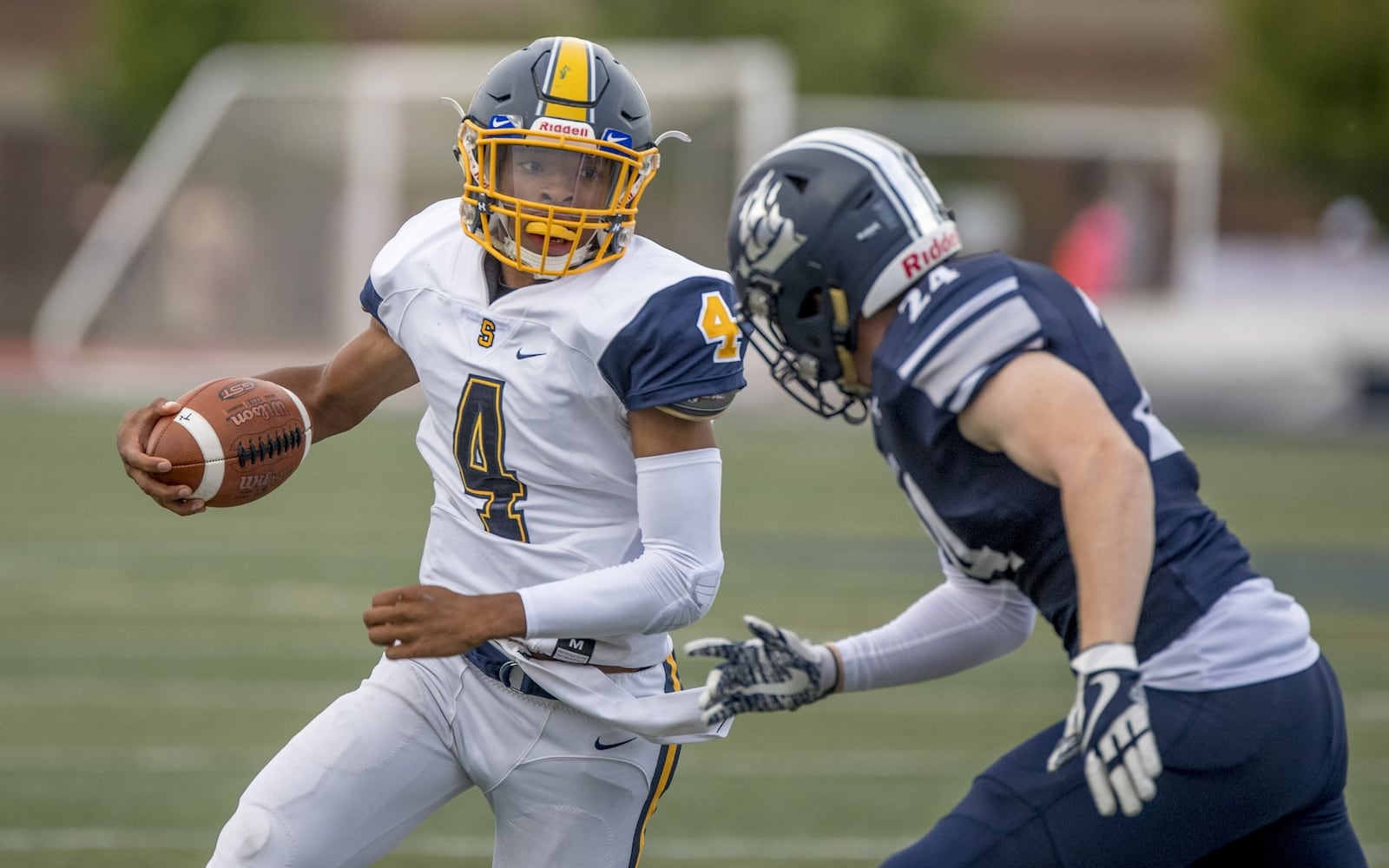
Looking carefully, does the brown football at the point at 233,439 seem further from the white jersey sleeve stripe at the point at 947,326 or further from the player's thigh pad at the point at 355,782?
the white jersey sleeve stripe at the point at 947,326

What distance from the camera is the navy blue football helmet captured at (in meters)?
2.51

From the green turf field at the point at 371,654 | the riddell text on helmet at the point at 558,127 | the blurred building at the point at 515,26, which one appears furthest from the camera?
the blurred building at the point at 515,26

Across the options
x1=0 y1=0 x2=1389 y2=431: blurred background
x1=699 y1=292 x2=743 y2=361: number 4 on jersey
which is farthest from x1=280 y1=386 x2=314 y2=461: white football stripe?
x1=0 y1=0 x2=1389 y2=431: blurred background

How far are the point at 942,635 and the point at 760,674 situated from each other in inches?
12.4

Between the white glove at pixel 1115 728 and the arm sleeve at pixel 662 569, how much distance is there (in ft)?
2.48

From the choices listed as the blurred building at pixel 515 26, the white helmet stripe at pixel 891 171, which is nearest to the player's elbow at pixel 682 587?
the white helmet stripe at pixel 891 171

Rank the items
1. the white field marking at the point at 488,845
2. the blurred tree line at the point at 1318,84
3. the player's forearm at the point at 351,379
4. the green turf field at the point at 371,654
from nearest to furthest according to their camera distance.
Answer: the player's forearm at the point at 351,379 < the white field marking at the point at 488,845 < the green turf field at the point at 371,654 < the blurred tree line at the point at 1318,84

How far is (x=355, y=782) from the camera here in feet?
9.19

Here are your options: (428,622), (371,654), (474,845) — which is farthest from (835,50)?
(428,622)

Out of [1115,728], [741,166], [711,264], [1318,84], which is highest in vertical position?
[1115,728]

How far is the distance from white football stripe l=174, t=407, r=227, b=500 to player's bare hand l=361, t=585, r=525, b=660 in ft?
2.02

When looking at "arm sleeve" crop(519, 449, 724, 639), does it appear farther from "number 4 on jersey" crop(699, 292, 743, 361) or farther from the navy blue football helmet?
the navy blue football helmet

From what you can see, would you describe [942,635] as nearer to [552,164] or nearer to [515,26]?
[552,164]

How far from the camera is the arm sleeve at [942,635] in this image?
2.86 meters
